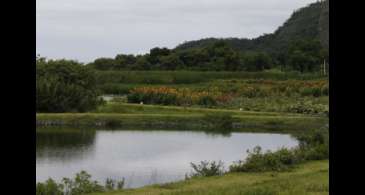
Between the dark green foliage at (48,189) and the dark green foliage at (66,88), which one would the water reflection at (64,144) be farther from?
the dark green foliage at (48,189)

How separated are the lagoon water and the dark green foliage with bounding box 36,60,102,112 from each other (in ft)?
13.9

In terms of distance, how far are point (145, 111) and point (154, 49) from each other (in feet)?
60.3

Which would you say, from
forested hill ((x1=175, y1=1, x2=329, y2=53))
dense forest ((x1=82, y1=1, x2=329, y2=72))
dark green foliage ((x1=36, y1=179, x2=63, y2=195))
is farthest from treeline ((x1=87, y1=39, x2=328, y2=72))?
dark green foliage ((x1=36, y1=179, x2=63, y2=195))

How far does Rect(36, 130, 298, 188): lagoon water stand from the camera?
9.67m

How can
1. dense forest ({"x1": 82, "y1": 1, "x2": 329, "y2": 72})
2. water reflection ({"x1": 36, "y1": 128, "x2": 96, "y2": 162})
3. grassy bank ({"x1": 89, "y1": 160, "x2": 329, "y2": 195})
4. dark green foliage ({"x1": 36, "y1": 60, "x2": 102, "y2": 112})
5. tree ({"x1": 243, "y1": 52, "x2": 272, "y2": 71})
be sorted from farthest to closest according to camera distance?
1. tree ({"x1": 243, "y1": 52, "x2": 272, "y2": 71})
2. dense forest ({"x1": 82, "y1": 1, "x2": 329, "y2": 72})
3. dark green foliage ({"x1": 36, "y1": 60, "x2": 102, "y2": 112})
4. water reflection ({"x1": 36, "y1": 128, "x2": 96, "y2": 162})
5. grassy bank ({"x1": 89, "y1": 160, "x2": 329, "y2": 195})

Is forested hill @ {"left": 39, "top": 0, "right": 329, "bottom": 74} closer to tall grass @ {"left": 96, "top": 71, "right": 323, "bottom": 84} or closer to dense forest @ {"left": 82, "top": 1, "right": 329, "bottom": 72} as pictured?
dense forest @ {"left": 82, "top": 1, "right": 329, "bottom": 72}

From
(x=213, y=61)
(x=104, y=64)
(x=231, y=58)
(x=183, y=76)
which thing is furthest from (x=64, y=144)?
(x=213, y=61)

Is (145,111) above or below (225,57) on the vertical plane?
below

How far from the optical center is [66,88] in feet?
69.9

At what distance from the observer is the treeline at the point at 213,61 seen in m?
37.4

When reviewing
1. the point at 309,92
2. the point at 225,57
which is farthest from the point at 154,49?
the point at 309,92

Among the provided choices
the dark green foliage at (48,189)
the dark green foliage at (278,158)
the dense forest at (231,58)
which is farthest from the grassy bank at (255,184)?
the dense forest at (231,58)
